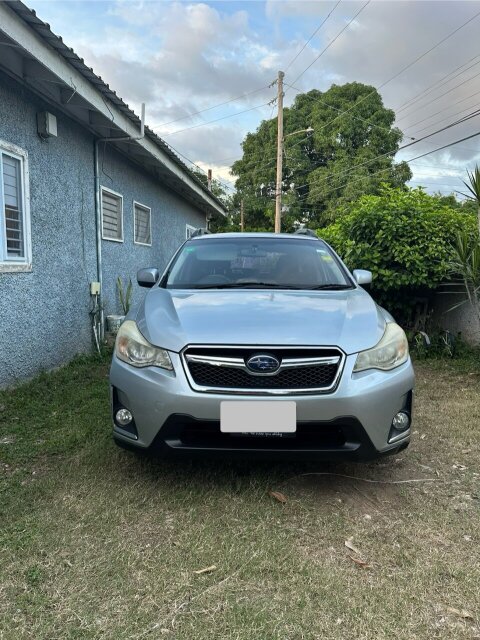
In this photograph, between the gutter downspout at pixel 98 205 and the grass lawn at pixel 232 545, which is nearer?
the grass lawn at pixel 232 545

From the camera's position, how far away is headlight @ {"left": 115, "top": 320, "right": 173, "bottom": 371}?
246 cm

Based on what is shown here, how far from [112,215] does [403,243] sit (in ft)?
14.8

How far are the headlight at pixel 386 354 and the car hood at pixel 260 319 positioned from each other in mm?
41

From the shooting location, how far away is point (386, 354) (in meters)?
2.56

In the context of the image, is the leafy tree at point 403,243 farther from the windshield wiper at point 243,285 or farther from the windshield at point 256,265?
the windshield wiper at point 243,285

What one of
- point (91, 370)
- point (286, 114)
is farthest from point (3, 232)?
point (286, 114)

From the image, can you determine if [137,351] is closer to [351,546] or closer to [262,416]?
[262,416]

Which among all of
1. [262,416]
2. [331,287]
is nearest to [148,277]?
[331,287]

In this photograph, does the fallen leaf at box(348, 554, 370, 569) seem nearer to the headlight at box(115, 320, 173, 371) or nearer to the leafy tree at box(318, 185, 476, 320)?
the headlight at box(115, 320, 173, 371)

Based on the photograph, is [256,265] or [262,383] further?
[256,265]

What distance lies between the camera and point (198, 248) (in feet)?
12.9

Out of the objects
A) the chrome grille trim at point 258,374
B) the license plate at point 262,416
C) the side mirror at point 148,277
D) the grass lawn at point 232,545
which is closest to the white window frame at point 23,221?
the side mirror at point 148,277

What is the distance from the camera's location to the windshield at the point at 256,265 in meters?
3.39

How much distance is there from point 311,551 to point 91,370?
156 inches
